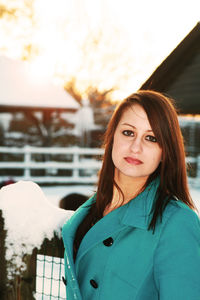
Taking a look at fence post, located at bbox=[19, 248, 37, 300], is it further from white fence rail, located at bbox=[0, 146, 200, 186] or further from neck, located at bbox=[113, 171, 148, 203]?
white fence rail, located at bbox=[0, 146, 200, 186]

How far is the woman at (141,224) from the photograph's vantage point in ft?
4.03

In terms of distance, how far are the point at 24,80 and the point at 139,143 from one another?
47.0 feet

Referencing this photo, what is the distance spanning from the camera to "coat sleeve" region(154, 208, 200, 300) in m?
1.20

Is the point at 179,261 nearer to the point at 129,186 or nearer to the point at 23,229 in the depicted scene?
the point at 129,186

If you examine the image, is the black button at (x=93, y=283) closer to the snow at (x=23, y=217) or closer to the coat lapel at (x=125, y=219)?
the coat lapel at (x=125, y=219)

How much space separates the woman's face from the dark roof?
3014mm

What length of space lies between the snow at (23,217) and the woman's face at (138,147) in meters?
0.61

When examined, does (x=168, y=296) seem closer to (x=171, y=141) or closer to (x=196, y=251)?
(x=196, y=251)

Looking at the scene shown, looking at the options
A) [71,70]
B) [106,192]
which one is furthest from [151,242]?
[71,70]

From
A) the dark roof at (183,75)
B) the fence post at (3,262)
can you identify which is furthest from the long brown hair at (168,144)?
the dark roof at (183,75)

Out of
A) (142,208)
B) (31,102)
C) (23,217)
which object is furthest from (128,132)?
(31,102)

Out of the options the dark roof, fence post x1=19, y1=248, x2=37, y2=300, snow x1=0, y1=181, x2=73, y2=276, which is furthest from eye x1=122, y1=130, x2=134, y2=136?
the dark roof

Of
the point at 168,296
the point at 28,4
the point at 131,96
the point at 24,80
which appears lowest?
the point at 168,296

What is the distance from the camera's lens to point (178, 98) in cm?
543
